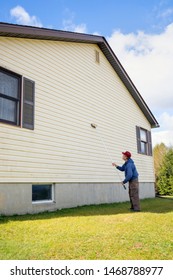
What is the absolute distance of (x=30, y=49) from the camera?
823 centimetres

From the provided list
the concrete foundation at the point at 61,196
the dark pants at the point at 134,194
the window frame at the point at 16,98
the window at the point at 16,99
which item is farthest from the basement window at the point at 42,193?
the dark pants at the point at 134,194

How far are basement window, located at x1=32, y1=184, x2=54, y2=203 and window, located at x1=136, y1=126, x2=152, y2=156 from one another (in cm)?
757

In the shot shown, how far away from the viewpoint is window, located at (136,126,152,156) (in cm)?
1520

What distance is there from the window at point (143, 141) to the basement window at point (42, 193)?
7572 millimetres

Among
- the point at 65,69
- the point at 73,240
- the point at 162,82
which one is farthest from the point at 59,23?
the point at 162,82

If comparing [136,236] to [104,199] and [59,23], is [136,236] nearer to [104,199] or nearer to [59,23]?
[104,199]

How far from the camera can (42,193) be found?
8.19 meters

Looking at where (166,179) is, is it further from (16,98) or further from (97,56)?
(16,98)

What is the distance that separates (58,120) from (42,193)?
2.36 m

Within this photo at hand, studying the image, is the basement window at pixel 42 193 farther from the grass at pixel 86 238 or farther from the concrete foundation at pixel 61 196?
the grass at pixel 86 238

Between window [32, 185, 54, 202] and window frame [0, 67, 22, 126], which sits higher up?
window frame [0, 67, 22, 126]

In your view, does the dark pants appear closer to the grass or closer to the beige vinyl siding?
the grass

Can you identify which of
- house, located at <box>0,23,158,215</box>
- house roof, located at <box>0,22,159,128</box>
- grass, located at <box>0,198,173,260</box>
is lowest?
grass, located at <box>0,198,173,260</box>

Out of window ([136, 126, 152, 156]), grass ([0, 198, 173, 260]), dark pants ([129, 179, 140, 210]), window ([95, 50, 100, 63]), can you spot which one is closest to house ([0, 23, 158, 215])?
window ([95, 50, 100, 63])
